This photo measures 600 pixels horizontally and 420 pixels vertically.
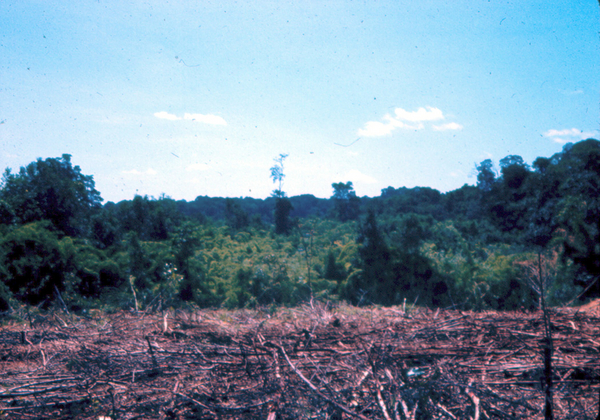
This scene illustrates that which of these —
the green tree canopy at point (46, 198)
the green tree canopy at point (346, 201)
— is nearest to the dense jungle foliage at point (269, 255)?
the green tree canopy at point (46, 198)

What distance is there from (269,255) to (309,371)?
13.0m

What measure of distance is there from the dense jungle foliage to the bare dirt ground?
73.4 inches

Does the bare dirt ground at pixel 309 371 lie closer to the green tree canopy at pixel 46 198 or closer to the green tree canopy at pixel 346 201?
the green tree canopy at pixel 46 198

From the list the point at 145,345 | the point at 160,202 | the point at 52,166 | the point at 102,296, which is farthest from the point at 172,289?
the point at 145,345

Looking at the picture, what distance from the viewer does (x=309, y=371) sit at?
2.89 meters

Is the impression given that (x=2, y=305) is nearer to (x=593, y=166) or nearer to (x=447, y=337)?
(x=447, y=337)

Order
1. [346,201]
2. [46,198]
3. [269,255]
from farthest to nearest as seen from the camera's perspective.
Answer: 1. [346,201]
2. [269,255]
3. [46,198]

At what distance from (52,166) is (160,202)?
5.99 meters

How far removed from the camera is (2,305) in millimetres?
8164

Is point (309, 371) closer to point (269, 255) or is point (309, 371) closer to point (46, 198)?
point (46, 198)

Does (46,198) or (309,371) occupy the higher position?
(46,198)

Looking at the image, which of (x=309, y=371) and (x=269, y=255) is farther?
(x=269, y=255)

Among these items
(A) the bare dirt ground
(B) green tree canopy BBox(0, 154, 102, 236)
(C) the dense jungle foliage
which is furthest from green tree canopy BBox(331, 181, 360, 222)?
(A) the bare dirt ground

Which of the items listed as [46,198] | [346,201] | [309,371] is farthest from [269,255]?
[346,201]
